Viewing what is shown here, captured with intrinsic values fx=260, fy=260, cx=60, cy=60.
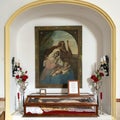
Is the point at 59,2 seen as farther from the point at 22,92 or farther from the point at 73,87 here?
→ the point at 22,92

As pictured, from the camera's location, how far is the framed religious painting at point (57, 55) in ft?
14.7

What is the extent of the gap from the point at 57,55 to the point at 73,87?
64cm

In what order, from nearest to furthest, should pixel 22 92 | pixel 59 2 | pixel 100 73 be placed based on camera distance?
pixel 59 2
pixel 100 73
pixel 22 92

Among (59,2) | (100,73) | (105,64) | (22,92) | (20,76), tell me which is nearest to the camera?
(59,2)

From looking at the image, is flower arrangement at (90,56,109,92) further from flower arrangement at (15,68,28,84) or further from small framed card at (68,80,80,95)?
flower arrangement at (15,68,28,84)

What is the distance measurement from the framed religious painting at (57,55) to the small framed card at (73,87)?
8.7 inches

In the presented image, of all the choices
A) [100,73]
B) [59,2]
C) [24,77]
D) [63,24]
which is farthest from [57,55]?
[59,2]

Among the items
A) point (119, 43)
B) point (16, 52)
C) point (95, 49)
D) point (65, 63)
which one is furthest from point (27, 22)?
point (119, 43)

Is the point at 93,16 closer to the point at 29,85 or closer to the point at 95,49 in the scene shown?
the point at 95,49

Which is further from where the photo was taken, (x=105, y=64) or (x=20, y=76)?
(x=20, y=76)

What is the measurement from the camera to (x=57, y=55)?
448 centimetres

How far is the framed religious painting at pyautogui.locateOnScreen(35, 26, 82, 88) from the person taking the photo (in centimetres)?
447

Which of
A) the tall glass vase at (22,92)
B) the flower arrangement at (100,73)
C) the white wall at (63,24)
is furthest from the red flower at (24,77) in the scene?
the flower arrangement at (100,73)

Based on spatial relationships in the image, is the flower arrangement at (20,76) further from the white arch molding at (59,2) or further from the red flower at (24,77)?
the white arch molding at (59,2)
